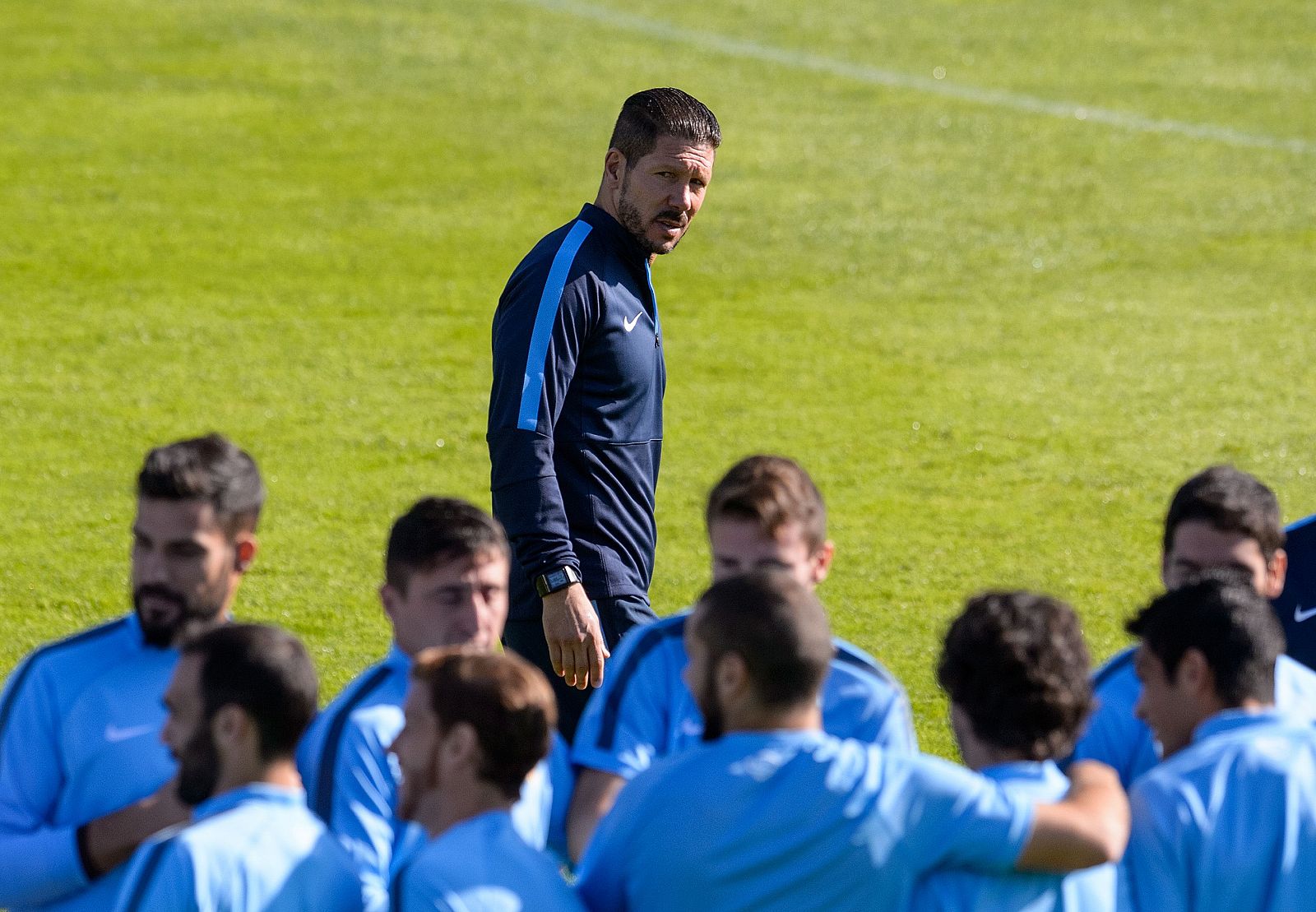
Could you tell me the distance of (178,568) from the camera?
3186mm

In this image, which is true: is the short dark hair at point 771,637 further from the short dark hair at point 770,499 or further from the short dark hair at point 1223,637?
the short dark hair at point 1223,637

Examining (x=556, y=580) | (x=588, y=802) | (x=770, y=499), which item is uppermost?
(x=770, y=499)

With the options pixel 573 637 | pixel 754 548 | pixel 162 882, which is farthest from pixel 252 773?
pixel 573 637

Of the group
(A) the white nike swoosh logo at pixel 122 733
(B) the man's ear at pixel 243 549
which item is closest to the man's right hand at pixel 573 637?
(B) the man's ear at pixel 243 549

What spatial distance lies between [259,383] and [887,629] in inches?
160

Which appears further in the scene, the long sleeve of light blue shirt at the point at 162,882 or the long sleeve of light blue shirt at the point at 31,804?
the long sleeve of light blue shirt at the point at 31,804

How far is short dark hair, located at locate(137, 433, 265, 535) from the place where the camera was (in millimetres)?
3223

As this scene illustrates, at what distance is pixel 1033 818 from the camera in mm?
2762

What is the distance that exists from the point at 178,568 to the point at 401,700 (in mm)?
472

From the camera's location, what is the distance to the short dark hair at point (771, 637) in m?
2.76

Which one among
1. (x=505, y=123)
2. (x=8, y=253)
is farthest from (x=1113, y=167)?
(x=8, y=253)

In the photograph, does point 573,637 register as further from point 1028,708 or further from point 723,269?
point 723,269

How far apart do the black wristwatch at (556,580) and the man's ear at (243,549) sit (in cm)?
93

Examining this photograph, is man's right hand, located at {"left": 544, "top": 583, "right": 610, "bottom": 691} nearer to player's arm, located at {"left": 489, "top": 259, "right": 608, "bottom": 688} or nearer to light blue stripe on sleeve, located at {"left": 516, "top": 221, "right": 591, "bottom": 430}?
player's arm, located at {"left": 489, "top": 259, "right": 608, "bottom": 688}
